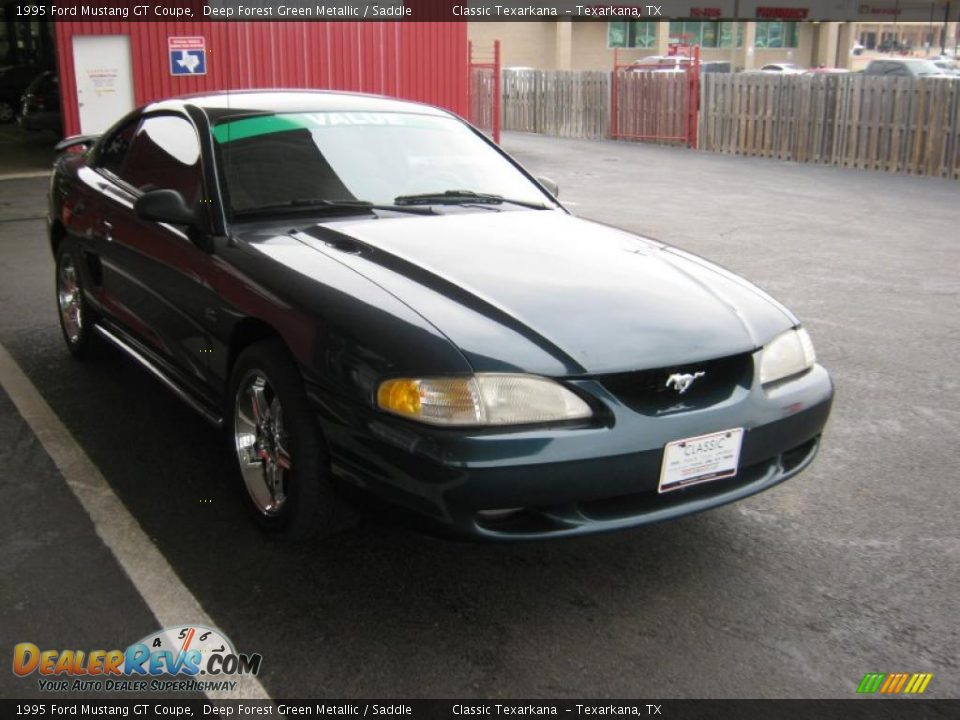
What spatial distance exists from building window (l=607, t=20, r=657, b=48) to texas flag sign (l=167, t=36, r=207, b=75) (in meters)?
36.9

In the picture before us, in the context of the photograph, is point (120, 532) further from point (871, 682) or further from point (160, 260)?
point (871, 682)

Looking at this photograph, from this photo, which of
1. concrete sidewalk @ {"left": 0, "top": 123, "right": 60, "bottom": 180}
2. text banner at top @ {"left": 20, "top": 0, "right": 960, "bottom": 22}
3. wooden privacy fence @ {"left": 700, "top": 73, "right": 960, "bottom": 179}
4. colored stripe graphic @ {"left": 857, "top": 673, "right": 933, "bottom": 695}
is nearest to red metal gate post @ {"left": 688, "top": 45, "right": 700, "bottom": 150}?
wooden privacy fence @ {"left": 700, "top": 73, "right": 960, "bottom": 179}

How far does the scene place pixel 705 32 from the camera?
5362 centimetres

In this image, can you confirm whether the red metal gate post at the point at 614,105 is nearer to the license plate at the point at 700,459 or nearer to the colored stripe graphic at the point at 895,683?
the license plate at the point at 700,459

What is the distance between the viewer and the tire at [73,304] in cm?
535

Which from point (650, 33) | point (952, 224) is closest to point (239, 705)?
point (952, 224)

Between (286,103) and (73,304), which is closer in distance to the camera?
(286,103)

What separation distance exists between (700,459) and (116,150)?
3621 mm

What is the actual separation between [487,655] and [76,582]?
134 centimetres

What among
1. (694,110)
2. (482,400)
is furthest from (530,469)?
(694,110)

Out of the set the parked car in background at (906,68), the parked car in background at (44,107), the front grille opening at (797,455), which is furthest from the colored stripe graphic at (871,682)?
the parked car in background at (906,68)

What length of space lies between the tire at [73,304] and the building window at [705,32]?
164 feet

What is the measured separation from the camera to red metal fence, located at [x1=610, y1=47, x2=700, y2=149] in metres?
20.4

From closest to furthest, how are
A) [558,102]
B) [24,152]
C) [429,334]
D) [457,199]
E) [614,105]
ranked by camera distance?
[429,334] → [457,199] → [24,152] → [614,105] → [558,102]
